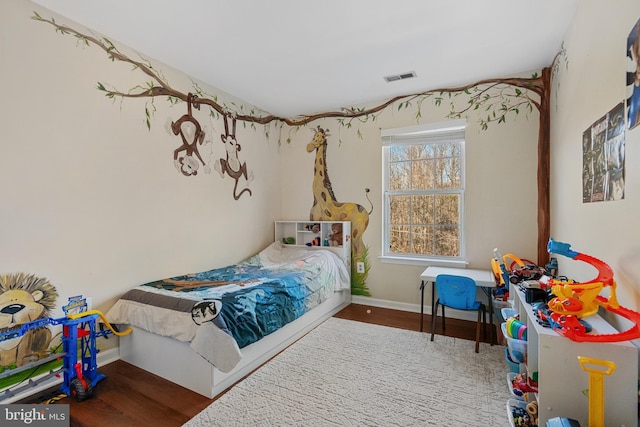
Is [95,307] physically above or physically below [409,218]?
below

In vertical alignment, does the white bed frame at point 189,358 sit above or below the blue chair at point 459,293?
below

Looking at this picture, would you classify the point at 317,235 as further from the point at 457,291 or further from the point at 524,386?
the point at 524,386

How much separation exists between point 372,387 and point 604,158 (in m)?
1.97

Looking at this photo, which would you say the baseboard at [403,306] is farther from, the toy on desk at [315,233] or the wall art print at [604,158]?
the wall art print at [604,158]

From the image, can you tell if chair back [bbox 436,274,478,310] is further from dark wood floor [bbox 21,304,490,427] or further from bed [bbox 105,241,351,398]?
dark wood floor [bbox 21,304,490,427]

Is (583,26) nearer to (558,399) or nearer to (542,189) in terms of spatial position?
(542,189)

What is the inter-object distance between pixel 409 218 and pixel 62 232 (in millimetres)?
3499

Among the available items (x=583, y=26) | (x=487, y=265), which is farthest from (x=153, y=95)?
(x=487, y=265)

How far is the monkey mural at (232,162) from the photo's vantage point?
354 centimetres

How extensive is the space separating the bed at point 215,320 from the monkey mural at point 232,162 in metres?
1.19

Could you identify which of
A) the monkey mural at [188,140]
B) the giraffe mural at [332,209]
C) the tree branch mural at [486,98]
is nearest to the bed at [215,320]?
the giraffe mural at [332,209]

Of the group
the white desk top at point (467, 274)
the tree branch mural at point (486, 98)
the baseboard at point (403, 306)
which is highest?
the tree branch mural at point (486, 98)

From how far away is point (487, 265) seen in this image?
329 centimetres

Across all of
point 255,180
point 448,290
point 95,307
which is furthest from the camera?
point 255,180
